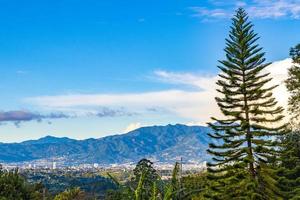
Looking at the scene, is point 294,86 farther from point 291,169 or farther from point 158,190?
point 158,190

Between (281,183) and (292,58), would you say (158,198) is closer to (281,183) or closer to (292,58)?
(281,183)

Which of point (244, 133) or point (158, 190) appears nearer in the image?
point (158, 190)

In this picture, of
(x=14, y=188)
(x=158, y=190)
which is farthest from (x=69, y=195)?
(x=158, y=190)

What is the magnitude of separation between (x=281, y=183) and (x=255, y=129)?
5.13m

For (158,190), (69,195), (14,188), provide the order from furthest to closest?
(69,195)
(14,188)
(158,190)

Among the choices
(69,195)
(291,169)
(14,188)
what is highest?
(291,169)

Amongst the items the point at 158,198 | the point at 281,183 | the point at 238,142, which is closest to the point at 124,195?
the point at 158,198

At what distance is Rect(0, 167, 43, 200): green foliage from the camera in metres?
34.1

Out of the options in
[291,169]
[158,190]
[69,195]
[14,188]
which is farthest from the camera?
[69,195]

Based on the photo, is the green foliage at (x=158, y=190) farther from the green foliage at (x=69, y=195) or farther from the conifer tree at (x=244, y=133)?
the green foliage at (x=69, y=195)

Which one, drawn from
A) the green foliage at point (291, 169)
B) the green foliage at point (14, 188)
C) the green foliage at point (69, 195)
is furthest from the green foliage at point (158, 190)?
the green foliage at point (69, 195)

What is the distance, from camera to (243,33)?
38.0 metres

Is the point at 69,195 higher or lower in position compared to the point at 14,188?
lower

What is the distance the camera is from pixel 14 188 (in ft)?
114
